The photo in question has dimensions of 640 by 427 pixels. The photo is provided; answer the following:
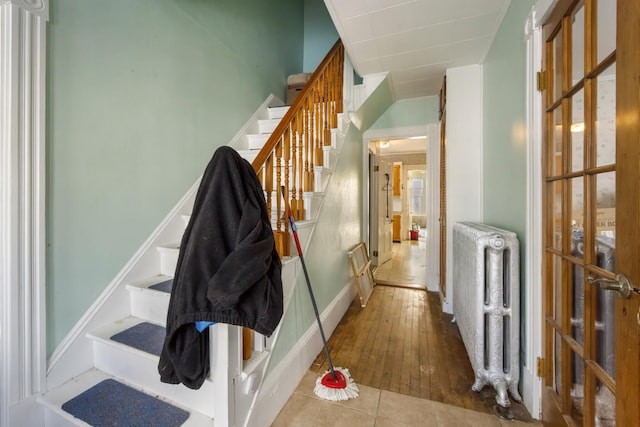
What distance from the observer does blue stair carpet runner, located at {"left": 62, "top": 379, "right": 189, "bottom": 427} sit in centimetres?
109

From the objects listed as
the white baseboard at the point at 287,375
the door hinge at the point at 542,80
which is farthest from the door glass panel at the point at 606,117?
the white baseboard at the point at 287,375

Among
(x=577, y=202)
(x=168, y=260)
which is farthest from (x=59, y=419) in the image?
(x=577, y=202)

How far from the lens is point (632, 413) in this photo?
678 mm

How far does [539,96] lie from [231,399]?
211 cm

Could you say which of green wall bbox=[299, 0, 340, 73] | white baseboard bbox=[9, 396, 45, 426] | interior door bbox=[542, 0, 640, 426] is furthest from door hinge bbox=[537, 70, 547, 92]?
green wall bbox=[299, 0, 340, 73]

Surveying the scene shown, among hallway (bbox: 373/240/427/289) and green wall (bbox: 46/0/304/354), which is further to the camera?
hallway (bbox: 373/240/427/289)

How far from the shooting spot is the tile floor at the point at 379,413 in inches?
55.0

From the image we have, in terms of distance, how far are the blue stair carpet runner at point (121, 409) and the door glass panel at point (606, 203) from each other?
182 cm

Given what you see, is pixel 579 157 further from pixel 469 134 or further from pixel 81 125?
pixel 81 125

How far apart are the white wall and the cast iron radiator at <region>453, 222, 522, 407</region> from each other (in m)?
1.10

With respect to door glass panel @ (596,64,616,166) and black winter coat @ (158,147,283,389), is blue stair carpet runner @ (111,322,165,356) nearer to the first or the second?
black winter coat @ (158,147,283,389)

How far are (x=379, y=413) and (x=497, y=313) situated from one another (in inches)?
35.2

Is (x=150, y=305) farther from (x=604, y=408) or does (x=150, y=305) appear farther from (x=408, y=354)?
(x=604, y=408)

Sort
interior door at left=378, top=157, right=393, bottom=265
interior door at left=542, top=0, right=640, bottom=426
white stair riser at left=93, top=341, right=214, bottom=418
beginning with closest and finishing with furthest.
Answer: interior door at left=542, top=0, right=640, bottom=426
white stair riser at left=93, top=341, right=214, bottom=418
interior door at left=378, top=157, right=393, bottom=265
